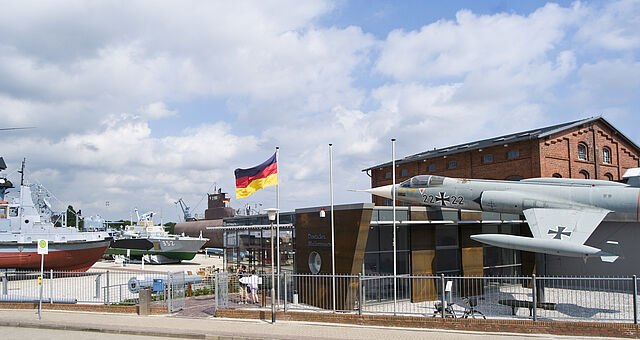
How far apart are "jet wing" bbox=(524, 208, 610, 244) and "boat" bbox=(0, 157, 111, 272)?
101 ft

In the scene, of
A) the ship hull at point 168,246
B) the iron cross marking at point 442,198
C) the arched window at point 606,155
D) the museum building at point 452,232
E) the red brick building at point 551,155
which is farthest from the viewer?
the ship hull at point 168,246

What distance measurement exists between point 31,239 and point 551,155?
116 feet

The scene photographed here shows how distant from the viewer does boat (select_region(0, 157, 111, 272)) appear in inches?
1242

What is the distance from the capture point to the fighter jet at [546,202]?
17.8 meters

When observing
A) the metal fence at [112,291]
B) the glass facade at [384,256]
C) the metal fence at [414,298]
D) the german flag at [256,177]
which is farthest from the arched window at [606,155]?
the metal fence at [112,291]

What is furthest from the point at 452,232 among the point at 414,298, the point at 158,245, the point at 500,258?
the point at 158,245

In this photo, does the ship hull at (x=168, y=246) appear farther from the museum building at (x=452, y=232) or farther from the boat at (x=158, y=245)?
the museum building at (x=452, y=232)

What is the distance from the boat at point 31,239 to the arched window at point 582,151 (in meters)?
35.4

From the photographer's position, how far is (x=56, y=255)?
32.8 m

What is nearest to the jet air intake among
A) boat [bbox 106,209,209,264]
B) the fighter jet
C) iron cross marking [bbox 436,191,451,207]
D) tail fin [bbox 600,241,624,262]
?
the fighter jet

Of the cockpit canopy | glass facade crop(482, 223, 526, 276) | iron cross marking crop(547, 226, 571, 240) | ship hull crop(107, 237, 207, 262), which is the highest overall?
the cockpit canopy

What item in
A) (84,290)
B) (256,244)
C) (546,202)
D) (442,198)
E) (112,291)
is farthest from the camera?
(112,291)

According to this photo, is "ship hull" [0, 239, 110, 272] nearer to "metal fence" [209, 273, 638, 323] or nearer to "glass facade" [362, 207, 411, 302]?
"metal fence" [209, 273, 638, 323]

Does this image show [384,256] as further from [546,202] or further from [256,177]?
[546,202]
